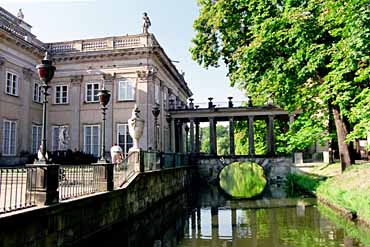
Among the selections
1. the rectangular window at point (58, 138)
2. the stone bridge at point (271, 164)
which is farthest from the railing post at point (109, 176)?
the stone bridge at point (271, 164)

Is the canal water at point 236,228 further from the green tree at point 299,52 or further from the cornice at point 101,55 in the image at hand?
the cornice at point 101,55

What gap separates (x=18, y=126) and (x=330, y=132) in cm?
2066

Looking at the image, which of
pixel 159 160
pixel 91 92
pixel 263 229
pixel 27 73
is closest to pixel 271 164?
pixel 159 160

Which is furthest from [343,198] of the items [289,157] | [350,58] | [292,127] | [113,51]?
[113,51]

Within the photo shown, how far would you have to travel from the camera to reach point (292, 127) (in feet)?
68.1

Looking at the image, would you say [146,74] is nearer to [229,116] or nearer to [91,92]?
[91,92]

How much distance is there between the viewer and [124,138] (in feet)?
85.7

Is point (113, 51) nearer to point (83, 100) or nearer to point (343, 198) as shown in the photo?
point (83, 100)

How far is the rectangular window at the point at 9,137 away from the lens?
22.3 meters

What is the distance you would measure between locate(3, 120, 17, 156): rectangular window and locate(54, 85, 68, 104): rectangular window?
15.5ft

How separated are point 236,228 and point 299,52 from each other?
786cm

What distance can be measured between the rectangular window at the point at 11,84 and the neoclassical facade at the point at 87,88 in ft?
0.88

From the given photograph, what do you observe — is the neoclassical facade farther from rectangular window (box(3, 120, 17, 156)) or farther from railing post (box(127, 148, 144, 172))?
railing post (box(127, 148, 144, 172))

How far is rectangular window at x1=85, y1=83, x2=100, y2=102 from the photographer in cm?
2683
